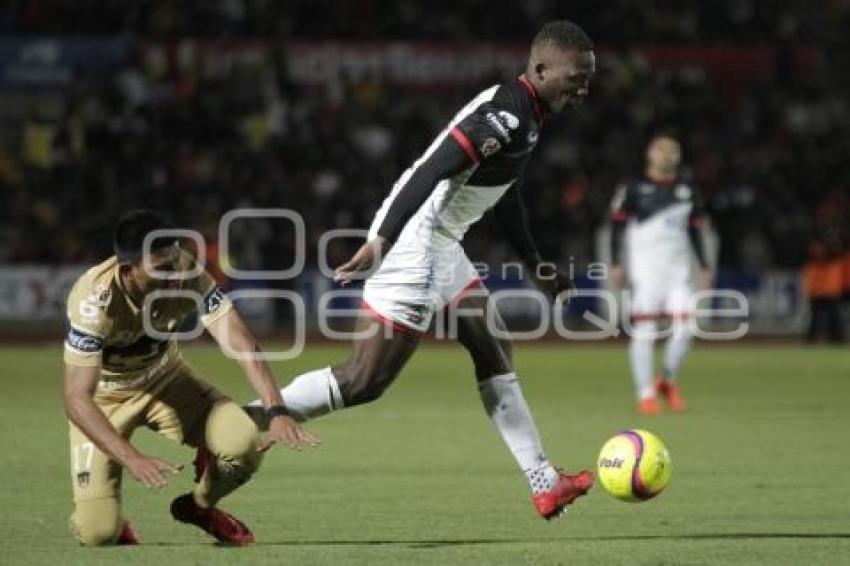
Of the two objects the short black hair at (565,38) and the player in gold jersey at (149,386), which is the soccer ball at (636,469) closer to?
the player in gold jersey at (149,386)

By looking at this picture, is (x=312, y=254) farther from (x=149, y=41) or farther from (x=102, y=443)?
(x=102, y=443)

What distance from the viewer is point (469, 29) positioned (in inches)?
1190

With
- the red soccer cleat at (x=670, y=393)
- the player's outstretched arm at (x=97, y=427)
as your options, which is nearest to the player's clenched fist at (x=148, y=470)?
the player's outstretched arm at (x=97, y=427)

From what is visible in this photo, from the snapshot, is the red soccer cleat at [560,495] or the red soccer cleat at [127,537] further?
the red soccer cleat at [560,495]

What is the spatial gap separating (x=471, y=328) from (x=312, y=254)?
A: 18.2m

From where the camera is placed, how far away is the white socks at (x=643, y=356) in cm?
1548

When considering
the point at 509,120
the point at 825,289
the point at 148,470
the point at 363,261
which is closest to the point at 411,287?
the point at 363,261

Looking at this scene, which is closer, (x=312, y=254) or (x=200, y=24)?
(x=312, y=254)

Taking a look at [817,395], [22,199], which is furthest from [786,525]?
[22,199]

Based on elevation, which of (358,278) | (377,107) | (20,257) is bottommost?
(20,257)

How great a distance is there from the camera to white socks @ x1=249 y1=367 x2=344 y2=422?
26.9 ft

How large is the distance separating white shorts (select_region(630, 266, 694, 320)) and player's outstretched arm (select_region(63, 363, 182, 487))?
893 cm

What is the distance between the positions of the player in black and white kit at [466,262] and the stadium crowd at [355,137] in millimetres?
17533

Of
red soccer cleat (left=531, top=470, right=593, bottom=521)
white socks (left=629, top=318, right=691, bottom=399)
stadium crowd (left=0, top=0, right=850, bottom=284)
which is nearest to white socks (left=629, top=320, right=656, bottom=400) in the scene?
white socks (left=629, top=318, right=691, bottom=399)
